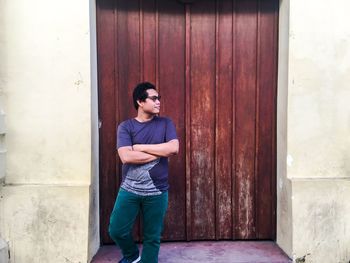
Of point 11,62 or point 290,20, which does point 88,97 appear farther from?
point 290,20

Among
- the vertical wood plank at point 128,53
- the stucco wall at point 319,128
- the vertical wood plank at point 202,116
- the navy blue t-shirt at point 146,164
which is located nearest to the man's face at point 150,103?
the navy blue t-shirt at point 146,164

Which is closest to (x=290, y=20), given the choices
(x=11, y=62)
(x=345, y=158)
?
(x=345, y=158)

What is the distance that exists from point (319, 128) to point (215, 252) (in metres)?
1.60

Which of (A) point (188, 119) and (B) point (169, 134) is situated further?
(A) point (188, 119)

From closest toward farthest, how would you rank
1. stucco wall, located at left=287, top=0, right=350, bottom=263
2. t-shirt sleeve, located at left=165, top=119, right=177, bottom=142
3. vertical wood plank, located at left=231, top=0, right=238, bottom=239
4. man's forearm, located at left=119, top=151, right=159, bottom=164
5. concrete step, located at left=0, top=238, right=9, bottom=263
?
man's forearm, located at left=119, top=151, right=159, bottom=164
t-shirt sleeve, located at left=165, top=119, right=177, bottom=142
concrete step, located at left=0, top=238, right=9, bottom=263
stucco wall, located at left=287, top=0, right=350, bottom=263
vertical wood plank, located at left=231, top=0, right=238, bottom=239

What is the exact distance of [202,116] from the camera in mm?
5117

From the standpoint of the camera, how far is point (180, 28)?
5074 millimetres

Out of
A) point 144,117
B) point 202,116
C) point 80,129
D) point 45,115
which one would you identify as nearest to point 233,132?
point 202,116

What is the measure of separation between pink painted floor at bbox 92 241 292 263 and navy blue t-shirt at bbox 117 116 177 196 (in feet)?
3.09

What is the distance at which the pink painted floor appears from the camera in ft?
15.5

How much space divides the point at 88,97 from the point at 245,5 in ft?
6.21

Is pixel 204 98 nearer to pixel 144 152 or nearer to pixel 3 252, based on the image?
pixel 144 152

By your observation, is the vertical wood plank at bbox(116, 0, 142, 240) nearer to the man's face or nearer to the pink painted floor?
the man's face

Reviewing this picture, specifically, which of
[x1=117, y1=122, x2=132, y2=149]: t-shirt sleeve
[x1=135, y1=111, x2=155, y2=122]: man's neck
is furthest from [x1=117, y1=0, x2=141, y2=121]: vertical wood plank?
[x1=117, y1=122, x2=132, y2=149]: t-shirt sleeve
